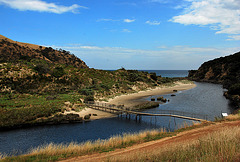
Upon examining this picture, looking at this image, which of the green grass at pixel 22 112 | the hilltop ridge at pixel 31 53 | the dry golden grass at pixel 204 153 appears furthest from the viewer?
the hilltop ridge at pixel 31 53

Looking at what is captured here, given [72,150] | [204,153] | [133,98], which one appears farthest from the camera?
[133,98]

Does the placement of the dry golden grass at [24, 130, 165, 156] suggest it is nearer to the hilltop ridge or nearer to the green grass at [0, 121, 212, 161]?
the green grass at [0, 121, 212, 161]

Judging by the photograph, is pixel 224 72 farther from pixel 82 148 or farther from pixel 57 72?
pixel 82 148

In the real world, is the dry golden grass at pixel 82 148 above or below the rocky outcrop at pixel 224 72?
below

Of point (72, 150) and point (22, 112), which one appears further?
point (22, 112)

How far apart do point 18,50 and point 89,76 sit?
59420mm

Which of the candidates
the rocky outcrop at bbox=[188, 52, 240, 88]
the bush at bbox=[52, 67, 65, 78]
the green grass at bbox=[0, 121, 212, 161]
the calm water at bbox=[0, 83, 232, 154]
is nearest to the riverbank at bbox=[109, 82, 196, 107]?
the calm water at bbox=[0, 83, 232, 154]

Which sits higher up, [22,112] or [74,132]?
[22,112]

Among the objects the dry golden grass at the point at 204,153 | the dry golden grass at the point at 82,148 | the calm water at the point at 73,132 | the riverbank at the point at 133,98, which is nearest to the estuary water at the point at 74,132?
the calm water at the point at 73,132

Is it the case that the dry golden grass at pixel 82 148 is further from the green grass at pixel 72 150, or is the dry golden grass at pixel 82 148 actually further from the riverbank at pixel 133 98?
the riverbank at pixel 133 98

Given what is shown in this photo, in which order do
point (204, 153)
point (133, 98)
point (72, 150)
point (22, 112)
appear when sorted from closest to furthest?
point (204, 153), point (72, 150), point (22, 112), point (133, 98)

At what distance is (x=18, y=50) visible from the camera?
10425 cm

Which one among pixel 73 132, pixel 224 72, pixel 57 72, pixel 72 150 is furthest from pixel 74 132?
pixel 224 72

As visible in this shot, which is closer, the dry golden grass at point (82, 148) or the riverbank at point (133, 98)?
the dry golden grass at point (82, 148)
